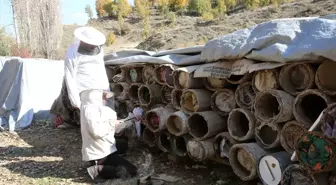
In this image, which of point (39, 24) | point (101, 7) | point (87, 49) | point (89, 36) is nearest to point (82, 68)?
point (87, 49)

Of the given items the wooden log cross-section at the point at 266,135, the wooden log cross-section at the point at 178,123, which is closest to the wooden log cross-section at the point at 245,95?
the wooden log cross-section at the point at 266,135

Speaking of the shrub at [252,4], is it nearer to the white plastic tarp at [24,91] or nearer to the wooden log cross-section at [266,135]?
the white plastic tarp at [24,91]

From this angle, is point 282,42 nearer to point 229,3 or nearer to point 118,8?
point 229,3

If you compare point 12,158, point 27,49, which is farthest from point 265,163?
point 27,49

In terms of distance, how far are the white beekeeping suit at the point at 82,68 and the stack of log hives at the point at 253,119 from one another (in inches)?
29.3

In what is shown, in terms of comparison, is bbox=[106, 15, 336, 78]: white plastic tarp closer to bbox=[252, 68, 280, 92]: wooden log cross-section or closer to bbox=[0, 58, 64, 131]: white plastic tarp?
bbox=[252, 68, 280, 92]: wooden log cross-section

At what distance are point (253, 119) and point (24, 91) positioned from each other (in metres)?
5.13

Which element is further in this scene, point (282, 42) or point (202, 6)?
point (202, 6)

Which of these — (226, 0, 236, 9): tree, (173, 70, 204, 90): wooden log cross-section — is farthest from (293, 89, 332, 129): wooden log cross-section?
(226, 0, 236, 9): tree

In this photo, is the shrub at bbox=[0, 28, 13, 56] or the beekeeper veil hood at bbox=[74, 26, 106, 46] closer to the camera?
the beekeeper veil hood at bbox=[74, 26, 106, 46]

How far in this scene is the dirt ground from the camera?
13.0 feet

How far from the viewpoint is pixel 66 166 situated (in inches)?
178

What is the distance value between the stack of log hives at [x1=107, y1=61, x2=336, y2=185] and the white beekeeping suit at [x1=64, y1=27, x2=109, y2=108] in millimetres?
745

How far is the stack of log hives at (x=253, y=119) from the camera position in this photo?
106 inches
